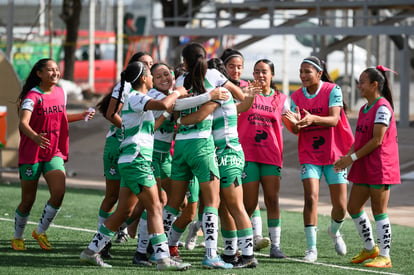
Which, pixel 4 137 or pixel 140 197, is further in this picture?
pixel 4 137

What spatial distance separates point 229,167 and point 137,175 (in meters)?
0.82

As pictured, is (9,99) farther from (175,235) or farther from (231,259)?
(231,259)

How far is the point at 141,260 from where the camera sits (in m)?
8.46

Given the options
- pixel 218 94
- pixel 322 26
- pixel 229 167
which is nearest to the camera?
pixel 218 94

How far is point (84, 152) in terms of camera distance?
68.8ft

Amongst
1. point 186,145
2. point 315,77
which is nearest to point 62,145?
point 186,145

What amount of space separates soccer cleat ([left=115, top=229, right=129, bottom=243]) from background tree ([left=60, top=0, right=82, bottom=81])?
19433 mm

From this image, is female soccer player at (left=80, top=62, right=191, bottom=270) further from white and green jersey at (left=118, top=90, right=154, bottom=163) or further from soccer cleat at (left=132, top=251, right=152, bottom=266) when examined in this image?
soccer cleat at (left=132, top=251, right=152, bottom=266)

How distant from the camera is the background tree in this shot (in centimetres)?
2873

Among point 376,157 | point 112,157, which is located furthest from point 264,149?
point 112,157

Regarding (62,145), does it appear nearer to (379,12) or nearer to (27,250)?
(27,250)

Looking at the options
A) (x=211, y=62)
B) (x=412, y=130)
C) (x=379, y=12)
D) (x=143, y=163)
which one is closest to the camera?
(x=143, y=163)

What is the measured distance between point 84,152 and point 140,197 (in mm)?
13129

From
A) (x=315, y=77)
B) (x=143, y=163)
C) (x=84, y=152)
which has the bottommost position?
(x=84, y=152)
